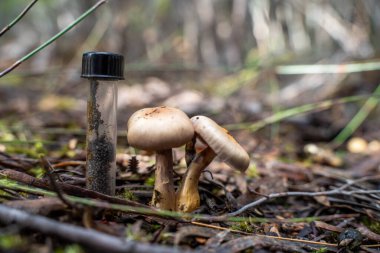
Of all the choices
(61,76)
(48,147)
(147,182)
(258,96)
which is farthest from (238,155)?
(61,76)

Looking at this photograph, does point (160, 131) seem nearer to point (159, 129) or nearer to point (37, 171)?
point (159, 129)

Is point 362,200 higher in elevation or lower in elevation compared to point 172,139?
lower

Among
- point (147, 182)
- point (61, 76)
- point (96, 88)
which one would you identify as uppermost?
point (61, 76)

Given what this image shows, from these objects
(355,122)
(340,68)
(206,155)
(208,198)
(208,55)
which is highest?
(208,55)

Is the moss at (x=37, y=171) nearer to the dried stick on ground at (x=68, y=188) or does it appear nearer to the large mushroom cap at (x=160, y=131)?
the dried stick on ground at (x=68, y=188)

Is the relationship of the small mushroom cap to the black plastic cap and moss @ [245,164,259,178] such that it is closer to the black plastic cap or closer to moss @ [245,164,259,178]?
the black plastic cap

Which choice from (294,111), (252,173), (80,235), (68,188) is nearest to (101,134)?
(68,188)

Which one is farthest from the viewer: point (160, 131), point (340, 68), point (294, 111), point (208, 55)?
point (208, 55)

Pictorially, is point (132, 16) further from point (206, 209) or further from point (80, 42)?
point (206, 209)
